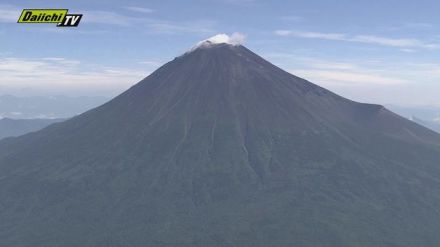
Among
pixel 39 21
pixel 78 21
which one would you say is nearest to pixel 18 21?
pixel 39 21

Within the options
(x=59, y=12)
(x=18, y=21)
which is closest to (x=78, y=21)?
(x=59, y=12)

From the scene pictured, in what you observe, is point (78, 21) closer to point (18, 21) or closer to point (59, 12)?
point (59, 12)

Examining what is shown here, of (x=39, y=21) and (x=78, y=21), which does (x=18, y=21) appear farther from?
(x=78, y=21)
